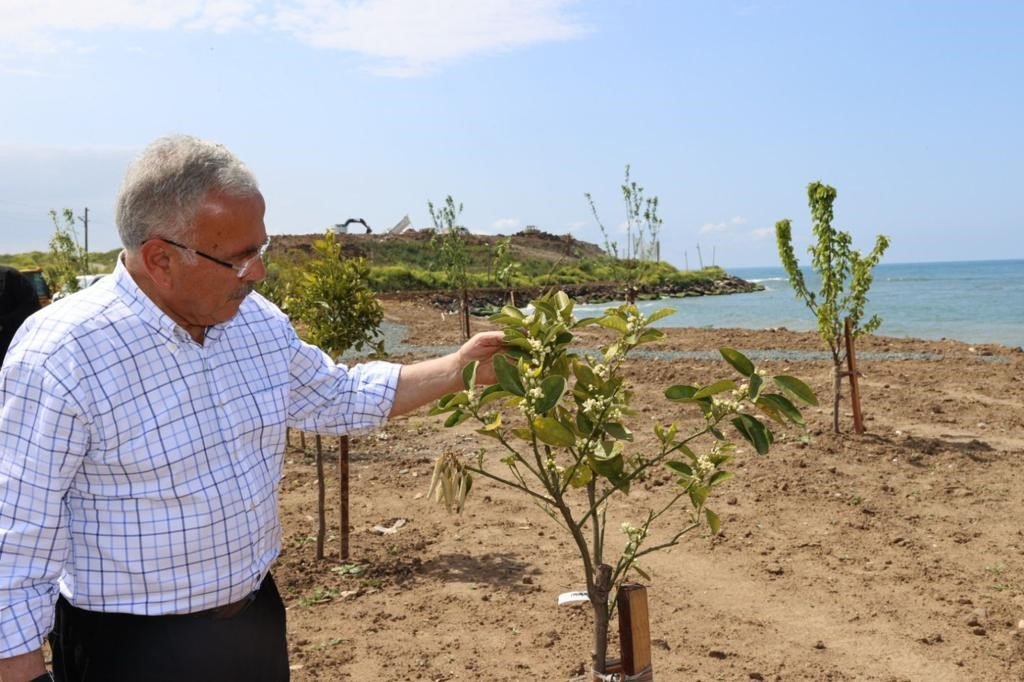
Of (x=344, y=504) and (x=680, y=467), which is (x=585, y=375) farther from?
(x=344, y=504)

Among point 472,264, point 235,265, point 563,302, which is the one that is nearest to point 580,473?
point 563,302

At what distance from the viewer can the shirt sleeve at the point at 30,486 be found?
1799mm

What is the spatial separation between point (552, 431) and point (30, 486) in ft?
3.67

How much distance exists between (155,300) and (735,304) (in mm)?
50816

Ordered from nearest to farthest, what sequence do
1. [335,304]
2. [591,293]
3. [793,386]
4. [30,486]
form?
[30,486] → [793,386] → [335,304] → [591,293]

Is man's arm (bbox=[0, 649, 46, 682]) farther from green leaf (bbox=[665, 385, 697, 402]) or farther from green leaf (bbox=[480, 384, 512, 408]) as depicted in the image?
green leaf (bbox=[665, 385, 697, 402])

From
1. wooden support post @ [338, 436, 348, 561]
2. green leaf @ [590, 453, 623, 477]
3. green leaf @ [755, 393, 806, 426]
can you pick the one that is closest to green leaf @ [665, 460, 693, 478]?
green leaf @ [590, 453, 623, 477]

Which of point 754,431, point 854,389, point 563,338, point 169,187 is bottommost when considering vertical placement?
point 854,389

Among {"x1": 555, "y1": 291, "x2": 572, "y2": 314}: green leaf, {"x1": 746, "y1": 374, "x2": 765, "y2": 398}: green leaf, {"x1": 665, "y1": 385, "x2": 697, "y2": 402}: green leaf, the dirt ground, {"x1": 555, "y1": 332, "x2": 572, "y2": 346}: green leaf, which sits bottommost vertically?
the dirt ground

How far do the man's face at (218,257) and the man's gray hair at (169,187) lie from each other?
0.03 metres

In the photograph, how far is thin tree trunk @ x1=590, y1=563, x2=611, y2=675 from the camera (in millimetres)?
2521

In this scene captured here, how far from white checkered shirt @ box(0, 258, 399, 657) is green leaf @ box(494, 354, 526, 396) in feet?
1.86

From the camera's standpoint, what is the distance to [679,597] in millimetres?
4980

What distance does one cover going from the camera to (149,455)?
1949mm
